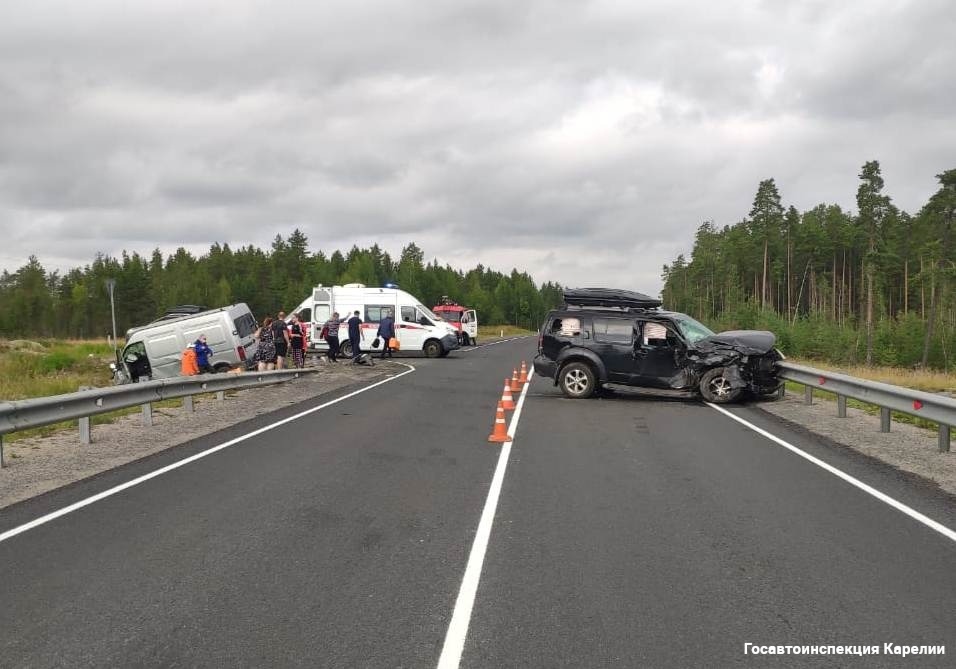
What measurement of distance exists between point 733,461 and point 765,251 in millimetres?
77502

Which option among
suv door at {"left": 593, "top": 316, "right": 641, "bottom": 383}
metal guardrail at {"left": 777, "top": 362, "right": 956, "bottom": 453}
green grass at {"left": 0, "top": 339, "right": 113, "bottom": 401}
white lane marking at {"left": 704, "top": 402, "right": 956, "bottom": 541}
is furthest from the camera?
green grass at {"left": 0, "top": 339, "right": 113, "bottom": 401}

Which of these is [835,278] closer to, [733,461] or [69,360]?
[69,360]

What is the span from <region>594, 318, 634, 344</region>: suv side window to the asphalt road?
255 inches

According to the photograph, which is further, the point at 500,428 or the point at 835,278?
the point at 835,278

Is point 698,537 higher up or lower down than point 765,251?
lower down

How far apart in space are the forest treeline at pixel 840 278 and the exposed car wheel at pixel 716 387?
1104 inches

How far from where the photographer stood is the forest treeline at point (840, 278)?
48344 mm

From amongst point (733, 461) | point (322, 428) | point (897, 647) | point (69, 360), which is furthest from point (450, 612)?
point (69, 360)

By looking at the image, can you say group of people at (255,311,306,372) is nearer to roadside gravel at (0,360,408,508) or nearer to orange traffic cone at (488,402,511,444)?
roadside gravel at (0,360,408,508)

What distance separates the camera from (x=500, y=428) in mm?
10656

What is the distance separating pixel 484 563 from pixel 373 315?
25655 mm

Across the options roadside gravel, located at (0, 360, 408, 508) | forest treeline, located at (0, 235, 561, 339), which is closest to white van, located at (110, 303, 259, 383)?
roadside gravel, located at (0, 360, 408, 508)

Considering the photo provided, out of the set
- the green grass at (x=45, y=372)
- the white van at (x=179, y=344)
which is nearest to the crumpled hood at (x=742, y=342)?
the white van at (x=179, y=344)

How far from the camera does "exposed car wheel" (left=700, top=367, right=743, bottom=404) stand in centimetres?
1503
